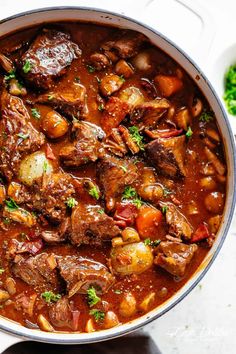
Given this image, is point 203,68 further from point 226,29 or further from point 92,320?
point 92,320

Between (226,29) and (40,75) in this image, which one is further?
(226,29)

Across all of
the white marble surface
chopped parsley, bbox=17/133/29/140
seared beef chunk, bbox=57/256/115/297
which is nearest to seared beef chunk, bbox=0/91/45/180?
chopped parsley, bbox=17/133/29/140

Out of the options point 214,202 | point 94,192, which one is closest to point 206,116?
point 214,202

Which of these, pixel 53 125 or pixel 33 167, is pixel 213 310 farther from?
pixel 53 125

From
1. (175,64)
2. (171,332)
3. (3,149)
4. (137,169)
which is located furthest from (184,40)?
(171,332)

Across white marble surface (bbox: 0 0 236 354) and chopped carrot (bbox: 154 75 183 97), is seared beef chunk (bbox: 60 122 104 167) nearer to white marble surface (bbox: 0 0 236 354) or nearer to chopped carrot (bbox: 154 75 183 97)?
chopped carrot (bbox: 154 75 183 97)

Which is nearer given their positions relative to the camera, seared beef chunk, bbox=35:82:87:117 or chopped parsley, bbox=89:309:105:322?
seared beef chunk, bbox=35:82:87:117

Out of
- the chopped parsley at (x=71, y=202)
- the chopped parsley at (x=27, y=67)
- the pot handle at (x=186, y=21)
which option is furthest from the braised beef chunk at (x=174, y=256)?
the chopped parsley at (x=27, y=67)
